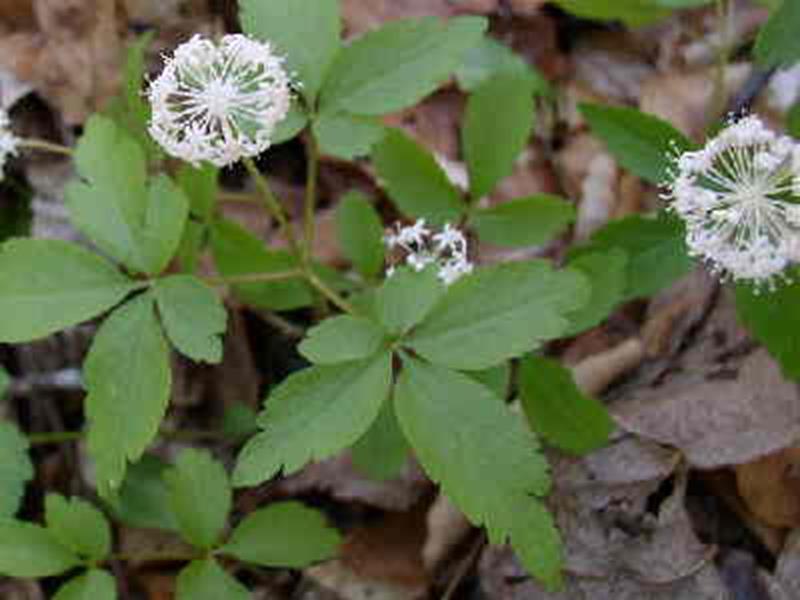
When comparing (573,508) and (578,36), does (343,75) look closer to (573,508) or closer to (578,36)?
(573,508)

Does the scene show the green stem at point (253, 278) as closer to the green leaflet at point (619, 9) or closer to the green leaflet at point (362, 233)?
the green leaflet at point (362, 233)

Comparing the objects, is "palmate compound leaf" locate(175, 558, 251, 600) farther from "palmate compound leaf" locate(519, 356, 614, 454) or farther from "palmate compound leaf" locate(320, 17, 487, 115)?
"palmate compound leaf" locate(320, 17, 487, 115)

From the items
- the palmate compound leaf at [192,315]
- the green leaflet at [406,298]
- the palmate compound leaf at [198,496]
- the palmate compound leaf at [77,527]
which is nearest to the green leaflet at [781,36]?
the green leaflet at [406,298]

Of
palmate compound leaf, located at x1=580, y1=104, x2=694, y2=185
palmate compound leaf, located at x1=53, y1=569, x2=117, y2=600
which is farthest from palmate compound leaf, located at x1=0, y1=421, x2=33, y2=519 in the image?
palmate compound leaf, located at x1=580, y1=104, x2=694, y2=185

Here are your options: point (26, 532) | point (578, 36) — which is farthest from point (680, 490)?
point (578, 36)

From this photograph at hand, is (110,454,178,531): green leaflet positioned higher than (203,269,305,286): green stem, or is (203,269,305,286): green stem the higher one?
(203,269,305,286): green stem

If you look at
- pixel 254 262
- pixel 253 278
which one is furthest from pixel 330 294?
pixel 254 262

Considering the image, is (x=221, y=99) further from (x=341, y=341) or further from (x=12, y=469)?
(x=12, y=469)
